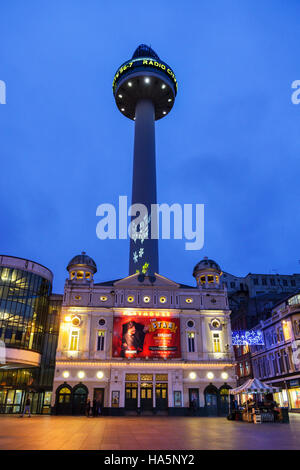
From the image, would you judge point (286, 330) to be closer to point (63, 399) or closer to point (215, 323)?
point (215, 323)

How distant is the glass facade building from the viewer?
46844 millimetres

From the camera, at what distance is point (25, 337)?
4803 centimetres

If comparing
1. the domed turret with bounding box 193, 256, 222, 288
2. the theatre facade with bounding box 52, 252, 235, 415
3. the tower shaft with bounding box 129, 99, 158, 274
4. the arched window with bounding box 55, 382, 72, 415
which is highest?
the tower shaft with bounding box 129, 99, 158, 274

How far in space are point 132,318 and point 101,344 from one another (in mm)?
5220

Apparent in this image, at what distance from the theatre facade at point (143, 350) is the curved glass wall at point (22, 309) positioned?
7718 mm

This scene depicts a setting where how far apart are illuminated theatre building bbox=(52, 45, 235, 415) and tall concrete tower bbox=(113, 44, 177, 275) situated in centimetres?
1330

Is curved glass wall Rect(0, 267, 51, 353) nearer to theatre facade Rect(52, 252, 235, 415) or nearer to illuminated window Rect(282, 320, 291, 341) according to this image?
theatre facade Rect(52, 252, 235, 415)

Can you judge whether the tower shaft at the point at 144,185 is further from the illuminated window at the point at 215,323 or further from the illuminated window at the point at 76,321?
the illuminated window at the point at 76,321

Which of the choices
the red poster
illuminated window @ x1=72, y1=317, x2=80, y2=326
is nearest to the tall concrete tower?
the red poster

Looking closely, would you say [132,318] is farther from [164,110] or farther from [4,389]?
[164,110]

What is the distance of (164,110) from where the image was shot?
307 feet

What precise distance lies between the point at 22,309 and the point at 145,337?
1899 cm
